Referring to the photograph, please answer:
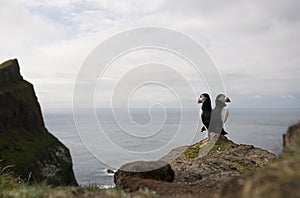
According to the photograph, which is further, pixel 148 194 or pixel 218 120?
pixel 218 120

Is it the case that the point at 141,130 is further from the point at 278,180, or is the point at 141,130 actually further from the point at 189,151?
the point at 278,180

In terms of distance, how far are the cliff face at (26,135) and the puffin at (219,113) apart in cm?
9905

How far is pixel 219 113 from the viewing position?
755 inches

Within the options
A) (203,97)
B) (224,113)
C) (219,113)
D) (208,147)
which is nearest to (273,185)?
(203,97)

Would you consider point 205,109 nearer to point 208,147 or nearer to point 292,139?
point 208,147

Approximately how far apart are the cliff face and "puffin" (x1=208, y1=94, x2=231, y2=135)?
99049mm

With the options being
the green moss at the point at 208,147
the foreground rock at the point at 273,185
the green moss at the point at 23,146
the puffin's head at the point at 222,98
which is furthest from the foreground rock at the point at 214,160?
the green moss at the point at 23,146

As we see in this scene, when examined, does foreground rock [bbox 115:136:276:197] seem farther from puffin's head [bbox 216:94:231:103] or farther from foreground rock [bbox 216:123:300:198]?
Result: foreground rock [bbox 216:123:300:198]

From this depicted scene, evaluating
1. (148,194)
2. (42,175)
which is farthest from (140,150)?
(42,175)

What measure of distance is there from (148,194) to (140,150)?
1475cm

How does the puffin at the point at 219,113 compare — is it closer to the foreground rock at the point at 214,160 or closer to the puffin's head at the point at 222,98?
the puffin's head at the point at 222,98

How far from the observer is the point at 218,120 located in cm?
1905

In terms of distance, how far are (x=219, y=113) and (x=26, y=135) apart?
12300 centimetres

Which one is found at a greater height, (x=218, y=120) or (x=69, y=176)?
(x=218, y=120)
